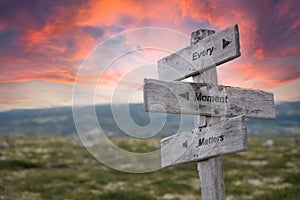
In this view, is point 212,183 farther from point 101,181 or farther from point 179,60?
point 101,181

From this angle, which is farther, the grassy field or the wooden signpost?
the grassy field

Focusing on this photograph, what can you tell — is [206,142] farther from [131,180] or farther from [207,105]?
[131,180]

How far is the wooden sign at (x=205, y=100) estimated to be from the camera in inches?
228

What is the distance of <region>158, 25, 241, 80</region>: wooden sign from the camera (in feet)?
20.4

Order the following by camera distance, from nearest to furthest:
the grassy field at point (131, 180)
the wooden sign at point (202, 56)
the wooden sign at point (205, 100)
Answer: the wooden sign at point (205, 100) < the wooden sign at point (202, 56) < the grassy field at point (131, 180)

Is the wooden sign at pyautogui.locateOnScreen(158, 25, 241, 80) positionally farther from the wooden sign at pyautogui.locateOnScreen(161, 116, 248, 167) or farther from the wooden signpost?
the wooden sign at pyautogui.locateOnScreen(161, 116, 248, 167)

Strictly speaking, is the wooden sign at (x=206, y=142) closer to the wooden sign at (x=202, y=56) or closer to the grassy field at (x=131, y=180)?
the wooden sign at (x=202, y=56)

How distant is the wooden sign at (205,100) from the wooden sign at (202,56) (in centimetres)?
49

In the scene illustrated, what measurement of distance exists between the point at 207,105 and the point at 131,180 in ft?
66.1

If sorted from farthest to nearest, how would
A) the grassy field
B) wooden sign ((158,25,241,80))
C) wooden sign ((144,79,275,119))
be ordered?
1. the grassy field
2. wooden sign ((158,25,241,80))
3. wooden sign ((144,79,275,119))

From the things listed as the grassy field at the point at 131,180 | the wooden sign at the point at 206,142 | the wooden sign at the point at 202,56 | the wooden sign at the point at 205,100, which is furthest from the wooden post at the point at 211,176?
the grassy field at the point at 131,180

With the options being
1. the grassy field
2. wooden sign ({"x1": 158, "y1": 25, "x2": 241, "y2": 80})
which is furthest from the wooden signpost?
the grassy field

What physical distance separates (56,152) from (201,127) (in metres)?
31.6

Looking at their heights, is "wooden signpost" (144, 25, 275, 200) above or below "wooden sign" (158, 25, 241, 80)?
below
